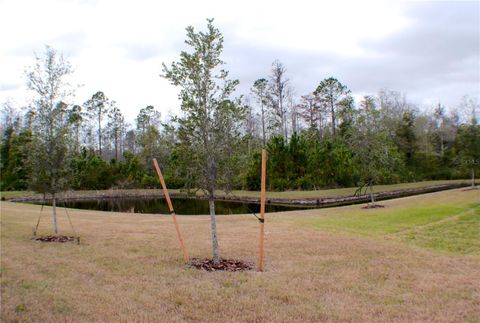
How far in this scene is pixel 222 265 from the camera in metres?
7.67

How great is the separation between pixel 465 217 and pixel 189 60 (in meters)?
13.4

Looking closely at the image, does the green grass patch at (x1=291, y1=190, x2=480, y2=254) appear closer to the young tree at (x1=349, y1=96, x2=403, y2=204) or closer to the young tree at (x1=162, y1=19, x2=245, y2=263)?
the young tree at (x1=349, y1=96, x2=403, y2=204)

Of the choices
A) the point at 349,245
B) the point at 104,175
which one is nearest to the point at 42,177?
the point at 349,245

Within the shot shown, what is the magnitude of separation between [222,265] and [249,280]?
51.4 inches

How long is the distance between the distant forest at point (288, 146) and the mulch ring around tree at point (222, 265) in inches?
67.2

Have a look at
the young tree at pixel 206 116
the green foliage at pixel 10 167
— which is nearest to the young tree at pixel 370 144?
the young tree at pixel 206 116

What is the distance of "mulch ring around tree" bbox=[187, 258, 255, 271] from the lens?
749 centimetres

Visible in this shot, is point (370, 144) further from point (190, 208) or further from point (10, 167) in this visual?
point (10, 167)

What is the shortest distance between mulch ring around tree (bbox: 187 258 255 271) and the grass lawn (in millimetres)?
353

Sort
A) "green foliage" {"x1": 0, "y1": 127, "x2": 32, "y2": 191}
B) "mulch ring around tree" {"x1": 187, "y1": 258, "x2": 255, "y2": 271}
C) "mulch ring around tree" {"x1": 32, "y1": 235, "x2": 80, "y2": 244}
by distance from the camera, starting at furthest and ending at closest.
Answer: "green foliage" {"x1": 0, "y1": 127, "x2": 32, "y2": 191} < "mulch ring around tree" {"x1": 32, "y1": 235, "x2": 80, "y2": 244} < "mulch ring around tree" {"x1": 187, "y1": 258, "x2": 255, "y2": 271}

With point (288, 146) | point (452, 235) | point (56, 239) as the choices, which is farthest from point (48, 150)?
point (288, 146)

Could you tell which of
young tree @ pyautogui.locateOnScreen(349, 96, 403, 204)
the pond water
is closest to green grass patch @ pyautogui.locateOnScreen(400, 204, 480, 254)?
young tree @ pyautogui.locateOnScreen(349, 96, 403, 204)

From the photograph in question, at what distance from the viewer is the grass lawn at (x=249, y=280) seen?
4941 mm

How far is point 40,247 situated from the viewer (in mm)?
9672
